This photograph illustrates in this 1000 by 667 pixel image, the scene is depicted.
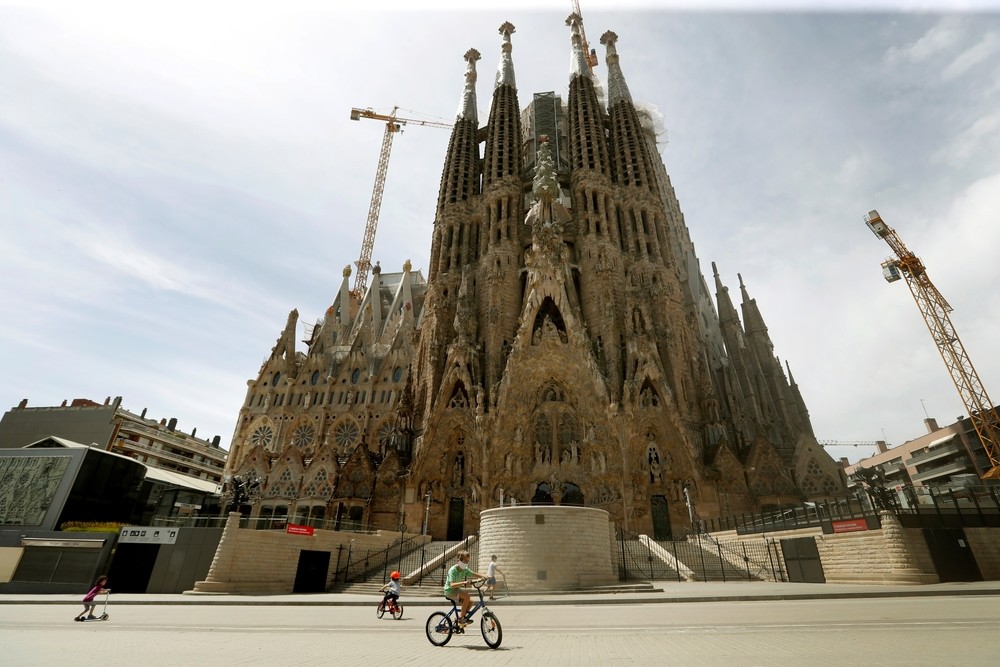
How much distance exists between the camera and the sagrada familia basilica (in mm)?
32781

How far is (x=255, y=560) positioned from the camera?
19906mm

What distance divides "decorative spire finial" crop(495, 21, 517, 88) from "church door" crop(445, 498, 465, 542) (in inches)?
1920

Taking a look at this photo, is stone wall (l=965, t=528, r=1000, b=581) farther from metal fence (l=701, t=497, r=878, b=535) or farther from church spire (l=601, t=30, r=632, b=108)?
church spire (l=601, t=30, r=632, b=108)

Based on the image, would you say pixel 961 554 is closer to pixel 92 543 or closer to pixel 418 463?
pixel 418 463

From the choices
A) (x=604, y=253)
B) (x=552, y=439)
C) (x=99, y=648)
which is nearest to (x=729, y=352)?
(x=604, y=253)

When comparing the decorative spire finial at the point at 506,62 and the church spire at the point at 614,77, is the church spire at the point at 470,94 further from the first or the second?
the church spire at the point at 614,77

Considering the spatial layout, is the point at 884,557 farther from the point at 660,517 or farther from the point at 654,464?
the point at 654,464

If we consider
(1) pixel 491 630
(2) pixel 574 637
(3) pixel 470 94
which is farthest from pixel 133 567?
(3) pixel 470 94

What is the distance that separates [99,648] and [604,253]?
40109mm

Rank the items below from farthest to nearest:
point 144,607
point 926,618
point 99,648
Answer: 1. point 144,607
2. point 926,618
3. point 99,648

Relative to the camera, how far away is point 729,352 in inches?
1844

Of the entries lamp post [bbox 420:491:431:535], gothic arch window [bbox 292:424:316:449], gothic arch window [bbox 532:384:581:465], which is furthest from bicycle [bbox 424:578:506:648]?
gothic arch window [bbox 292:424:316:449]

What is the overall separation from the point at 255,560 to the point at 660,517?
2434 centimetres

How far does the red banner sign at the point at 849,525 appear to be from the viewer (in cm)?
1677
